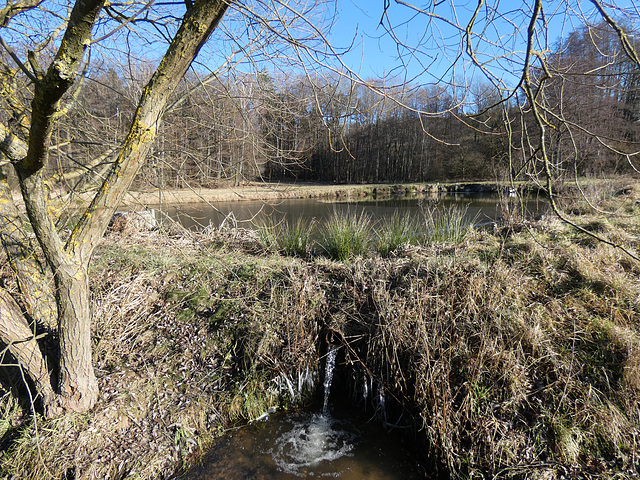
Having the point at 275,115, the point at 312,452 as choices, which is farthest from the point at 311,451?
the point at 275,115

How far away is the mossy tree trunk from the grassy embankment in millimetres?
455

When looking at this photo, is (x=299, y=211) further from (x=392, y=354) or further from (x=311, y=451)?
(x=311, y=451)

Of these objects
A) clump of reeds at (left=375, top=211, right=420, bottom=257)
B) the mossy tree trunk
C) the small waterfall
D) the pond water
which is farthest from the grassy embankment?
clump of reeds at (left=375, top=211, right=420, bottom=257)

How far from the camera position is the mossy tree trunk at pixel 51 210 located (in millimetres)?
1649

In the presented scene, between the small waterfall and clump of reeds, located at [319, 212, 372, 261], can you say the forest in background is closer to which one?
clump of reeds, located at [319, 212, 372, 261]

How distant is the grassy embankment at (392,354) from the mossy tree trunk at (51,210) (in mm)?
455

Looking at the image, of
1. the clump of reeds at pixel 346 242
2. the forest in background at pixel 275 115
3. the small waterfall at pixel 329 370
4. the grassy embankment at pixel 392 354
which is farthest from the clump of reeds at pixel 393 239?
the small waterfall at pixel 329 370

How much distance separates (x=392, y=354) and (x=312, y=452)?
3.43ft

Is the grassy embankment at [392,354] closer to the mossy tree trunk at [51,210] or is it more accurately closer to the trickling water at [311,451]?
the trickling water at [311,451]

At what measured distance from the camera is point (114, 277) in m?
3.94

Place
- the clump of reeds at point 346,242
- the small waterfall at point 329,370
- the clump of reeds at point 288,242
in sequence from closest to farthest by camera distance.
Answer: the small waterfall at point 329,370 < the clump of reeds at point 346,242 < the clump of reeds at point 288,242

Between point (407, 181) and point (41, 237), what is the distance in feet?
101

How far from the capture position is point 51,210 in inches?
97.8

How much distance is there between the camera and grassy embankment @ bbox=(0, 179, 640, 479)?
2475 millimetres
